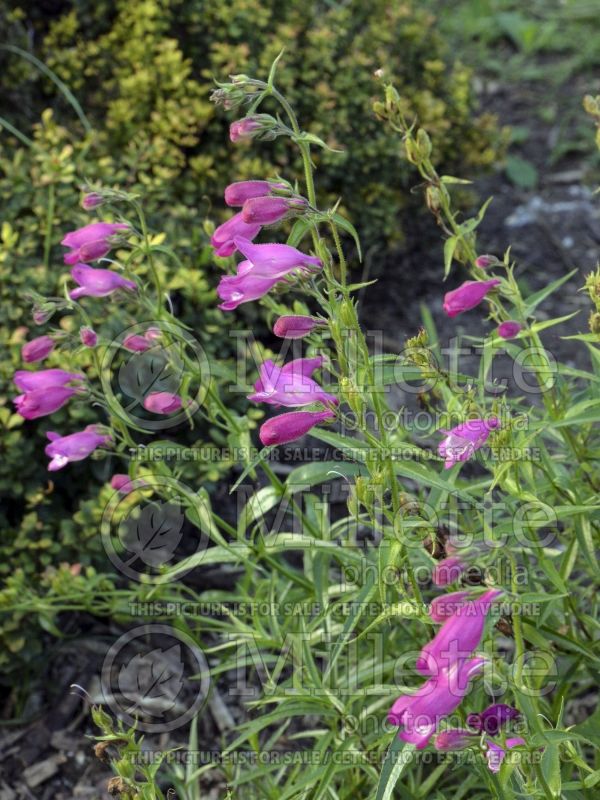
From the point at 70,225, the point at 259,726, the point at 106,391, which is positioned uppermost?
the point at 106,391

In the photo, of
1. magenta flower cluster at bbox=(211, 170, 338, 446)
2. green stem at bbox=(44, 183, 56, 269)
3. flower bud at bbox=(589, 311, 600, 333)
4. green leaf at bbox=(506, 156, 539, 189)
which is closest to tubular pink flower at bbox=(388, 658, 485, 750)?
magenta flower cluster at bbox=(211, 170, 338, 446)

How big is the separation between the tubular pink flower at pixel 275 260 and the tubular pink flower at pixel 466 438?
41 cm

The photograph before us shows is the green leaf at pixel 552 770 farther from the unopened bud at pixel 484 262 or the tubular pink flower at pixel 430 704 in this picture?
the unopened bud at pixel 484 262

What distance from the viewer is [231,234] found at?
2168 mm

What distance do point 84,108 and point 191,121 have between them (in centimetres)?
70

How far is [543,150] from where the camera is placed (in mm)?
5902

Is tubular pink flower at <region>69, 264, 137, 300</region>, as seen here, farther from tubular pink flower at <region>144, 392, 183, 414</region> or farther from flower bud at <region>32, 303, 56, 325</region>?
tubular pink flower at <region>144, 392, 183, 414</region>

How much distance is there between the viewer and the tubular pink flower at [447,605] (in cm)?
171

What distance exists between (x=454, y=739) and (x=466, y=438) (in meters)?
0.55

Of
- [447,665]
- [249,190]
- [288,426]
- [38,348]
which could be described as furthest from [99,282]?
[447,665]

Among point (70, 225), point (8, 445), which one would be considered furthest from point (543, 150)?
point (8, 445)

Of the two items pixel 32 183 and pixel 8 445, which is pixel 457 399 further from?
pixel 32 183

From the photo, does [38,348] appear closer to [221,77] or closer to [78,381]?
[78,381]

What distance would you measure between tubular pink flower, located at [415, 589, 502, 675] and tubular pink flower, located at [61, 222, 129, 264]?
1216mm
